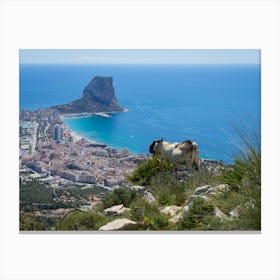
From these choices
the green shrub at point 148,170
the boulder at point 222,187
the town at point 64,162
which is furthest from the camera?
the green shrub at point 148,170

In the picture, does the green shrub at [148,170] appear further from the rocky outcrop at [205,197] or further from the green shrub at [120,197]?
the rocky outcrop at [205,197]

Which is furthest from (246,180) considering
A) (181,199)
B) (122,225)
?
(122,225)

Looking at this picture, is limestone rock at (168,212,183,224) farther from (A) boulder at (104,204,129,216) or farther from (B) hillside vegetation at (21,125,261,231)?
(A) boulder at (104,204,129,216)

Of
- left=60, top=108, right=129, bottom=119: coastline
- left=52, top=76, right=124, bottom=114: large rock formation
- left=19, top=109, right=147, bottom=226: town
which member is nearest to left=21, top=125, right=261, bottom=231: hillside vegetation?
left=19, top=109, right=147, bottom=226: town
